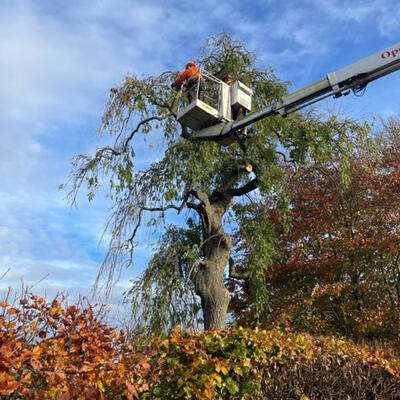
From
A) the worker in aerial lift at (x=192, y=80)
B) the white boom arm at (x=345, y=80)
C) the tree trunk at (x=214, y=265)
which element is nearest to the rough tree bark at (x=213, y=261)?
the tree trunk at (x=214, y=265)

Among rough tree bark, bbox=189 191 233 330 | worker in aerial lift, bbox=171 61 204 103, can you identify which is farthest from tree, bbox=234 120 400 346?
worker in aerial lift, bbox=171 61 204 103

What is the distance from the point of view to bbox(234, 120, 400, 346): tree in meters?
12.8

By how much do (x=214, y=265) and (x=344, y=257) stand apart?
5018 millimetres

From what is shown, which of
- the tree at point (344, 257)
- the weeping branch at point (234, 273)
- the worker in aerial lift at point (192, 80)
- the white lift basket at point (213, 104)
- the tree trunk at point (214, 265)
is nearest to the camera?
the white lift basket at point (213, 104)

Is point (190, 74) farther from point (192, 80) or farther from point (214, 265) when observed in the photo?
point (214, 265)

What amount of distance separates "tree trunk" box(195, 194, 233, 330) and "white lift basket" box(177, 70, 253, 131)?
3163 mm

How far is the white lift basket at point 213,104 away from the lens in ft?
27.1

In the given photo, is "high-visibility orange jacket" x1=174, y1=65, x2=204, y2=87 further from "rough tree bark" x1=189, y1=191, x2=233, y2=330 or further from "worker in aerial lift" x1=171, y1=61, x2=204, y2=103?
"rough tree bark" x1=189, y1=191, x2=233, y2=330

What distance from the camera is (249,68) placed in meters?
12.5

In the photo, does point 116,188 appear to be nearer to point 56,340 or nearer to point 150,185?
point 150,185

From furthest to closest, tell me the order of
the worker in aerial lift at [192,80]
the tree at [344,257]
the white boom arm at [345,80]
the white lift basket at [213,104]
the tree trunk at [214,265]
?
the tree at [344,257] < the tree trunk at [214,265] < the worker in aerial lift at [192,80] < the white lift basket at [213,104] < the white boom arm at [345,80]

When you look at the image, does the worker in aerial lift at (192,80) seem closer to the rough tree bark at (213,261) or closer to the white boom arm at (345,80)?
the white boom arm at (345,80)

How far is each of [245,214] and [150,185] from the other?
3.29 m

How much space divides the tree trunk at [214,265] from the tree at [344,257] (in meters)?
2.53
